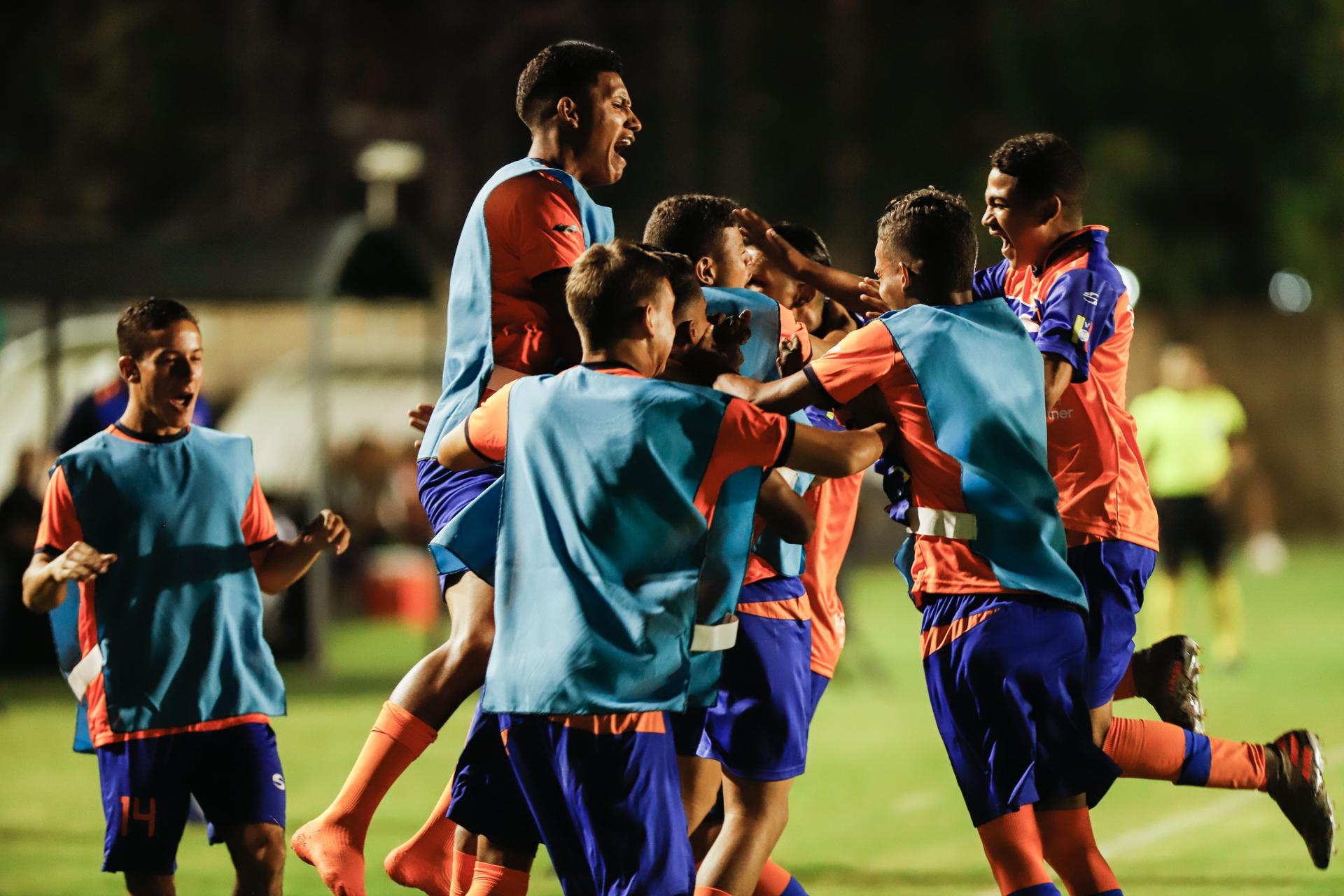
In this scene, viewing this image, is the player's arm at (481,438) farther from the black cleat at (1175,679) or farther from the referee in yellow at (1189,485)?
the referee in yellow at (1189,485)

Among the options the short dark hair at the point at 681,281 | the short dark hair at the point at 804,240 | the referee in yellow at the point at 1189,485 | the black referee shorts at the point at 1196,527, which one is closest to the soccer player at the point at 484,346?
the short dark hair at the point at 681,281

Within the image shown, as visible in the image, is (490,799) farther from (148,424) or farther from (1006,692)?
(148,424)

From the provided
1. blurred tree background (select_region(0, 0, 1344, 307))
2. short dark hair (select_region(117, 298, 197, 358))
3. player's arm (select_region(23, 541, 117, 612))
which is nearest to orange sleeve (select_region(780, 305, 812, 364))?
short dark hair (select_region(117, 298, 197, 358))

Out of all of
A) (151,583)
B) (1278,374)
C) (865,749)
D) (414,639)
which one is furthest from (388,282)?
(1278,374)

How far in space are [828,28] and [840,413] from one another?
3381 centimetres

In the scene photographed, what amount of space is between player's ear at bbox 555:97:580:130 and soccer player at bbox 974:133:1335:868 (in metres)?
1.23

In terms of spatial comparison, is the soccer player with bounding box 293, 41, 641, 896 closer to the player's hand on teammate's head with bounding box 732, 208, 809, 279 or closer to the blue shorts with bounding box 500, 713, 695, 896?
the player's hand on teammate's head with bounding box 732, 208, 809, 279

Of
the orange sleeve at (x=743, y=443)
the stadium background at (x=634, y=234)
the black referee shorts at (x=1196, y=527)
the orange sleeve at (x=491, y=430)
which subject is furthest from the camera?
the black referee shorts at (x=1196, y=527)

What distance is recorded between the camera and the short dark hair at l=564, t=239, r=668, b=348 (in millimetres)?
4082

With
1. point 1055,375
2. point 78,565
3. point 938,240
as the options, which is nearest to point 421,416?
point 78,565

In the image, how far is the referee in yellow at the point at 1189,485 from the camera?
13.6 metres

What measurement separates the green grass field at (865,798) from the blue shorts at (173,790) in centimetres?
174

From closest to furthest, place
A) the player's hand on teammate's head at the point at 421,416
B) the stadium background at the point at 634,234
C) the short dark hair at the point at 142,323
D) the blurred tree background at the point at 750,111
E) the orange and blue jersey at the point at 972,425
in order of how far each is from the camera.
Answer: the orange and blue jersey at the point at 972,425 < the short dark hair at the point at 142,323 < the player's hand on teammate's head at the point at 421,416 < the stadium background at the point at 634,234 < the blurred tree background at the point at 750,111

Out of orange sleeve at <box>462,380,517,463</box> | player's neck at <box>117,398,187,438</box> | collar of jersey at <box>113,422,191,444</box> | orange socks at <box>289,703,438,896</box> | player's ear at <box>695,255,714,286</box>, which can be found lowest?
orange socks at <box>289,703,438,896</box>
